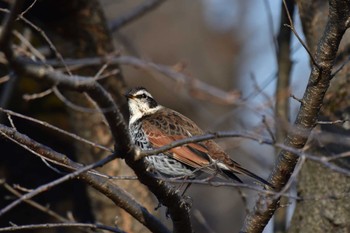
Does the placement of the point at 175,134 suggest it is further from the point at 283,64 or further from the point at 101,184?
the point at 101,184

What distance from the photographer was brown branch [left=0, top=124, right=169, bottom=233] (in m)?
4.41

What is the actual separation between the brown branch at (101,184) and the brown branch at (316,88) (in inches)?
30.9

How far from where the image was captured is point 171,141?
621cm

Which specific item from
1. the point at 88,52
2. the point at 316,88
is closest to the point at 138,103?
the point at 88,52

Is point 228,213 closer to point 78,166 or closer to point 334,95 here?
point 334,95

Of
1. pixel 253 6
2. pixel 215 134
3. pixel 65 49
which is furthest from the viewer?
pixel 253 6

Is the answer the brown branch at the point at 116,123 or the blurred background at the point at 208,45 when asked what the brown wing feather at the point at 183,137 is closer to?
the brown branch at the point at 116,123

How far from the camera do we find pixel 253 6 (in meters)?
17.4

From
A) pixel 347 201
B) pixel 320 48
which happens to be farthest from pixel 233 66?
pixel 320 48

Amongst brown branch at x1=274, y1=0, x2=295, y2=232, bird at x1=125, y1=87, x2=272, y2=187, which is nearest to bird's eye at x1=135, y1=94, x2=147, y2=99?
bird at x1=125, y1=87, x2=272, y2=187

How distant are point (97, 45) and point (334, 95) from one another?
2.61 meters

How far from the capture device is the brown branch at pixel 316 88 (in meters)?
4.28

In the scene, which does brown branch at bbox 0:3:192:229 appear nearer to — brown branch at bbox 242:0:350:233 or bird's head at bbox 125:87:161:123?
brown branch at bbox 242:0:350:233

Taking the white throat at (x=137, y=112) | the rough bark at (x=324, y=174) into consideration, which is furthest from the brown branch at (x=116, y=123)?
the white throat at (x=137, y=112)
